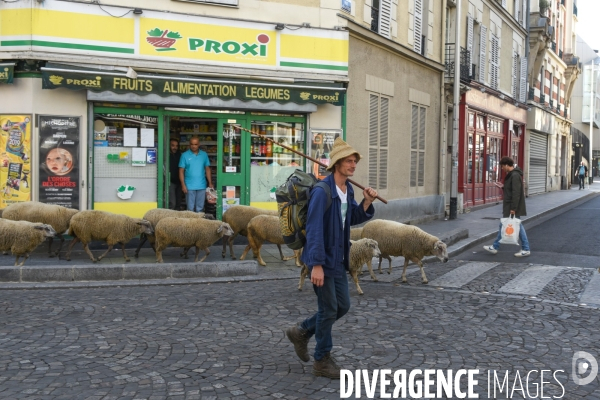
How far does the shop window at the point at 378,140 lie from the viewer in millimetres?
15334

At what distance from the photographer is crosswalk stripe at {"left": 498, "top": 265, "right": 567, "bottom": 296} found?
28.1ft

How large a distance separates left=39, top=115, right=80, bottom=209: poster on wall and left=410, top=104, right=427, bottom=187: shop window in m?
9.36

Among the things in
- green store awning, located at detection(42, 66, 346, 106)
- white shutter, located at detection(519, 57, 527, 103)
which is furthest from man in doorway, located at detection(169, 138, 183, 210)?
white shutter, located at detection(519, 57, 527, 103)

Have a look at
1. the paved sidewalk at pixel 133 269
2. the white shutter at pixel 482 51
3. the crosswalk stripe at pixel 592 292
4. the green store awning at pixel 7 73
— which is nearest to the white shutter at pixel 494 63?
the white shutter at pixel 482 51

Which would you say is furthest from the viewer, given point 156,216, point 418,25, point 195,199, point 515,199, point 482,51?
point 482,51

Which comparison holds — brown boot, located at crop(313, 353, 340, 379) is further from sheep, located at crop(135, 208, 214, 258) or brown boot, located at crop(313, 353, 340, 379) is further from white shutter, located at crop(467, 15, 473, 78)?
white shutter, located at crop(467, 15, 473, 78)

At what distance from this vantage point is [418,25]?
17.8m

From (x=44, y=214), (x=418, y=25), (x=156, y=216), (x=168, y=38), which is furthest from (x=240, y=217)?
(x=418, y=25)

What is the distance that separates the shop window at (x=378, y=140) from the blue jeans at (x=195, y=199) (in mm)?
4657

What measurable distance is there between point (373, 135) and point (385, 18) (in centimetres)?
294

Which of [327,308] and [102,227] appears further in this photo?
[102,227]

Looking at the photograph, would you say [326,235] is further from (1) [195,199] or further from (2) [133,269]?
(1) [195,199]

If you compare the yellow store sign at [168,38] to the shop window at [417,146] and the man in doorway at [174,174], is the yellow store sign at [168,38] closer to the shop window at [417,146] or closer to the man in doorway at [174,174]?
the man in doorway at [174,174]

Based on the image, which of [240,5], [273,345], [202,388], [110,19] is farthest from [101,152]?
[202,388]
